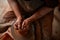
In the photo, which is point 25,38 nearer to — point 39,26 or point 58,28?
point 39,26

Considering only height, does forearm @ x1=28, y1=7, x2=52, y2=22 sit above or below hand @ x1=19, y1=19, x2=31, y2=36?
above

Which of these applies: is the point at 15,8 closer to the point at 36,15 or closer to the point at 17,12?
the point at 17,12

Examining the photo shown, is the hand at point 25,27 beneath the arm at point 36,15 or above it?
beneath

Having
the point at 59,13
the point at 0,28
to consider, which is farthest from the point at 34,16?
the point at 0,28

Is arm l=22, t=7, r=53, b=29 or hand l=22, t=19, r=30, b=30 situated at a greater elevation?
arm l=22, t=7, r=53, b=29

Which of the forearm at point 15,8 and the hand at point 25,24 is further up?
the forearm at point 15,8

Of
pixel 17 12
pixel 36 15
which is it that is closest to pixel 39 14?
pixel 36 15

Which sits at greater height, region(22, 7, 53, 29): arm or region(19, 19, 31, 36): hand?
region(22, 7, 53, 29): arm

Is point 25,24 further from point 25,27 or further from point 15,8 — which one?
point 15,8

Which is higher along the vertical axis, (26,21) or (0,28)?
(26,21)

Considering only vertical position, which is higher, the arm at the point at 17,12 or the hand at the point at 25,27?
the arm at the point at 17,12

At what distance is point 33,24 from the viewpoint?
3.59 feet

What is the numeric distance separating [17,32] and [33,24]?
110 millimetres

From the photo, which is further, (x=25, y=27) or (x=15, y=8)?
(x=15, y=8)
